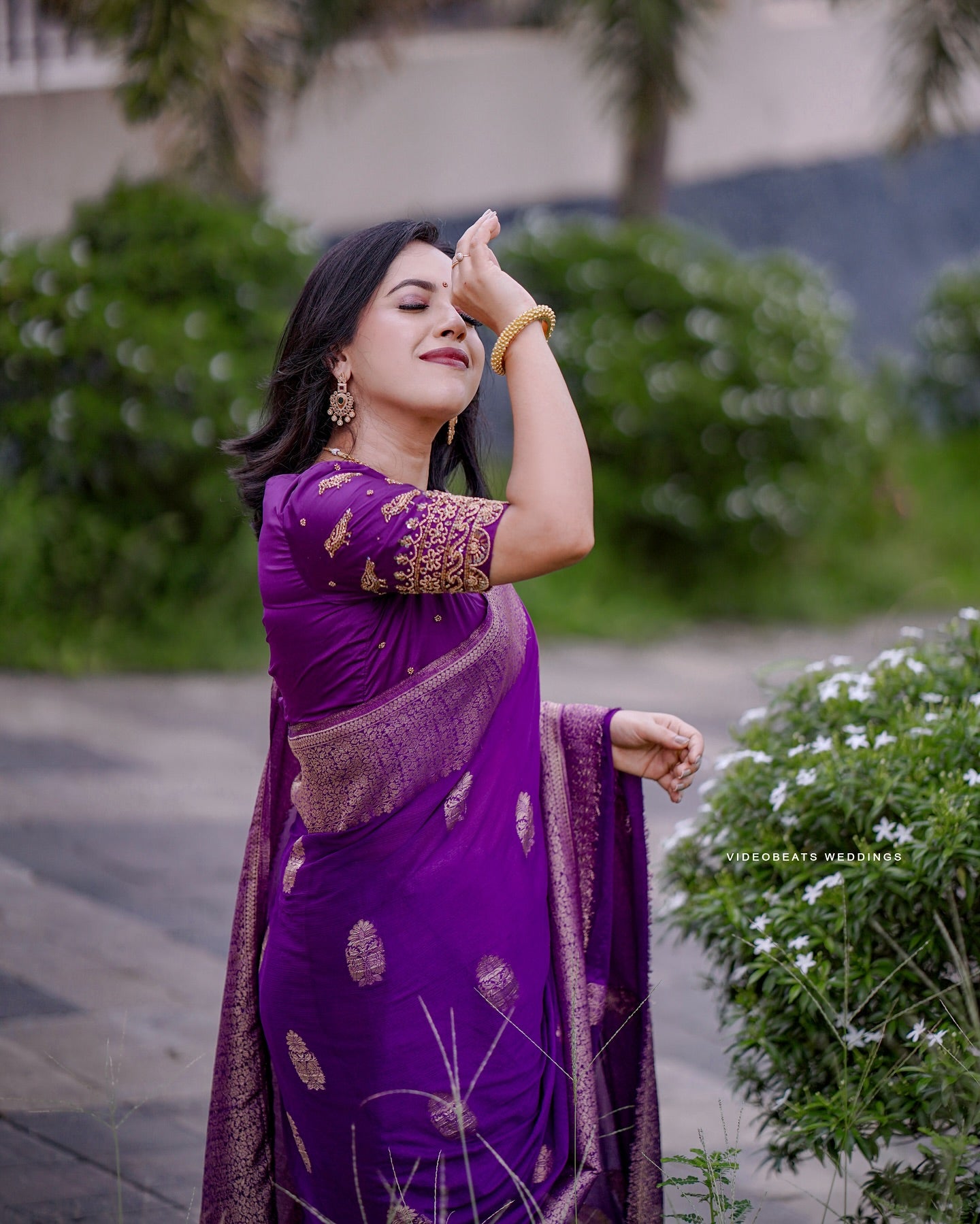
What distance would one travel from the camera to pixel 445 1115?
2.16m

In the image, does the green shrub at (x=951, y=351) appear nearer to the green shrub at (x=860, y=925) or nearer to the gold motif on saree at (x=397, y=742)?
the green shrub at (x=860, y=925)

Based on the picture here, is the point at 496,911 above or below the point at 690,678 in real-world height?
below

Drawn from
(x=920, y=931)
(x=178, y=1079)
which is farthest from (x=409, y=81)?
(x=920, y=931)

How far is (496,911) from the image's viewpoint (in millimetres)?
2197

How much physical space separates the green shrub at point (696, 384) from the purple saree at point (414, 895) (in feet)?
21.8

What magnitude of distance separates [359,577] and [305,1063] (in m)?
0.75

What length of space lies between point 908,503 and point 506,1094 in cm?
865

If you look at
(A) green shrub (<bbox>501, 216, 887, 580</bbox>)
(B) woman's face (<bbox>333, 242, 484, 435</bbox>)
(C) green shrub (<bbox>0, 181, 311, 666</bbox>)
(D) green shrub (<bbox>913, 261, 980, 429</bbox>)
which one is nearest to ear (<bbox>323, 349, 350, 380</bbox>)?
(B) woman's face (<bbox>333, 242, 484, 435</bbox>)

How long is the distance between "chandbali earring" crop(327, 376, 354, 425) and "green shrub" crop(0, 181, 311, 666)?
16.8ft

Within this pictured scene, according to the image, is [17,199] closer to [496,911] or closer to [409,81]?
[409,81]

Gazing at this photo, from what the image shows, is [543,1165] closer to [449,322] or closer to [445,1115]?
[445,1115]

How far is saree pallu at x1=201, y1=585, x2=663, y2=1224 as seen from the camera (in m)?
2.15

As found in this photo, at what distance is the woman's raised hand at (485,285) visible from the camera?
206 cm

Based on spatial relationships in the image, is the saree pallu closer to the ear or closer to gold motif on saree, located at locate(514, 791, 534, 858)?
gold motif on saree, located at locate(514, 791, 534, 858)
